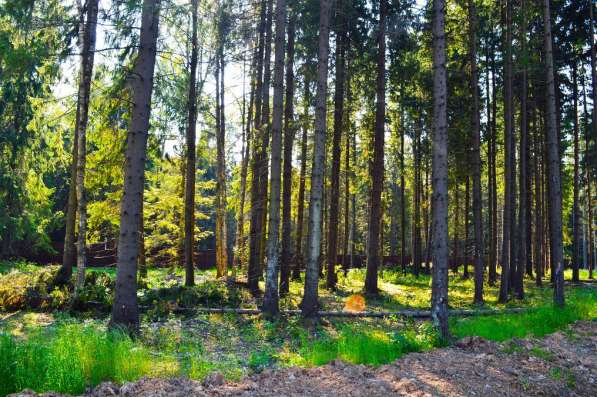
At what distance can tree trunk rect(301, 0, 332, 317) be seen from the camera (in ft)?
36.4

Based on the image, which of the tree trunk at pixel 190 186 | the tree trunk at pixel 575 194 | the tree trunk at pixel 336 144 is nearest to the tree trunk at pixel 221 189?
the tree trunk at pixel 190 186

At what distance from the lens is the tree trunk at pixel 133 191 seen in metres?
8.84

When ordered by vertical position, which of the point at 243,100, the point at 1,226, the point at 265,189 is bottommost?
the point at 1,226

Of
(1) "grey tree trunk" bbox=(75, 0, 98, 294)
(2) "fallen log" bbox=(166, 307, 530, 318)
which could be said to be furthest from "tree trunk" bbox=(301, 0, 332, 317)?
(1) "grey tree trunk" bbox=(75, 0, 98, 294)

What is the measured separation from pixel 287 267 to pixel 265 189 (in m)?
2.95

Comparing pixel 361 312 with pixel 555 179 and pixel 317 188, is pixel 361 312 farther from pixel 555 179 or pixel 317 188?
pixel 555 179

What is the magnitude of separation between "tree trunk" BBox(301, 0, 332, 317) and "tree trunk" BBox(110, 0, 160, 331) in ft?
13.3

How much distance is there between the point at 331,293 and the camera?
18.0 meters

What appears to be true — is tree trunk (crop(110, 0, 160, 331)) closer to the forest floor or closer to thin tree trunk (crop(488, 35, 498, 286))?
the forest floor

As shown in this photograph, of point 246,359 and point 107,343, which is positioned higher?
point 107,343

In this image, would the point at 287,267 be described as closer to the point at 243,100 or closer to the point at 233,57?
the point at 233,57

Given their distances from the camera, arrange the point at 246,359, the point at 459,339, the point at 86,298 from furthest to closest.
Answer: the point at 86,298, the point at 459,339, the point at 246,359

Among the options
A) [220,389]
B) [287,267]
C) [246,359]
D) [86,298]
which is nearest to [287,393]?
[220,389]

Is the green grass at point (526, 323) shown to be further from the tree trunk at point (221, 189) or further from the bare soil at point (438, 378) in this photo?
the tree trunk at point (221, 189)
